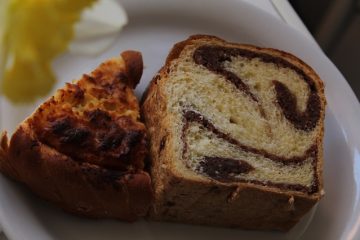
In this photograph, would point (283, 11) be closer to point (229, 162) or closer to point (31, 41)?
point (229, 162)

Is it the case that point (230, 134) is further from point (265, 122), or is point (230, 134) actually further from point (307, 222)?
point (307, 222)

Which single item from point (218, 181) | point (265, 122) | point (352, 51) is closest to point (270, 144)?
point (265, 122)

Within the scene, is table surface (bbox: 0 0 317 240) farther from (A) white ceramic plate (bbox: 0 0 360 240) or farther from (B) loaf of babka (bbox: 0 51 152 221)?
(B) loaf of babka (bbox: 0 51 152 221)

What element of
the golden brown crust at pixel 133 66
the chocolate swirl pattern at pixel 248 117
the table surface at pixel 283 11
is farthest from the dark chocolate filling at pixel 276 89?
the table surface at pixel 283 11

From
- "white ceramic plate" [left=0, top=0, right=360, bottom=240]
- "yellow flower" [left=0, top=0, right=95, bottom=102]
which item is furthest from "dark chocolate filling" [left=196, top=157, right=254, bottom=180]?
"yellow flower" [left=0, top=0, right=95, bottom=102]

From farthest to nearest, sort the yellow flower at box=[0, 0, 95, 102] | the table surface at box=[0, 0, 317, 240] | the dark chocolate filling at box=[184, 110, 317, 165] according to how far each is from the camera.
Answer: the table surface at box=[0, 0, 317, 240] → the dark chocolate filling at box=[184, 110, 317, 165] → the yellow flower at box=[0, 0, 95, 102]

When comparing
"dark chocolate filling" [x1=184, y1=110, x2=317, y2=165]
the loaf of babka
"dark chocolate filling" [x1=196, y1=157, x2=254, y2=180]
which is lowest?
the loaf of babka
